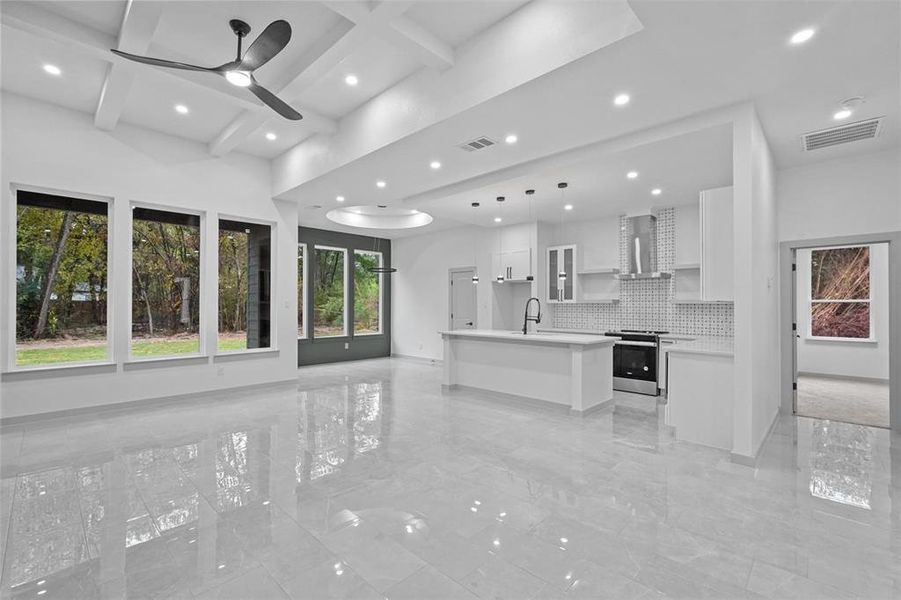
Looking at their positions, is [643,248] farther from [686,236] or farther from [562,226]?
[562,226]

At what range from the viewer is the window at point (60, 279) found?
474 centimetres

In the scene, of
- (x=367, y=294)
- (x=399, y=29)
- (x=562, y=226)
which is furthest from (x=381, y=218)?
(x=399, y=29)

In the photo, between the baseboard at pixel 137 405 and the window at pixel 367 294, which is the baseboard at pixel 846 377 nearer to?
the window at pixel 367 294

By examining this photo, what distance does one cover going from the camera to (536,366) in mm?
5309

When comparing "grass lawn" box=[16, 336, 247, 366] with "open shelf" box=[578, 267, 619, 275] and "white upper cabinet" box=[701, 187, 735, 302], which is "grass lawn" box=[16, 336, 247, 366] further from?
"white upper cabinet" box=[701, 187, 735, 302]

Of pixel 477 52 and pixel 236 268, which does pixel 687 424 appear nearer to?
pixel 477 52

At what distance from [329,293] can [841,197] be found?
8648 mm

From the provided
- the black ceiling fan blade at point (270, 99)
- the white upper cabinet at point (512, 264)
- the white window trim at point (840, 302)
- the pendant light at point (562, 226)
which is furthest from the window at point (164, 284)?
the white window trim at point (840, 302)

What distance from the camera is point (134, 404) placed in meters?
5.27

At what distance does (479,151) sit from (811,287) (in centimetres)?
720

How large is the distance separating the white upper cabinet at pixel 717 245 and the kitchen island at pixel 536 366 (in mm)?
1429

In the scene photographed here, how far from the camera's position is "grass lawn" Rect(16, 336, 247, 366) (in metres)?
4.75

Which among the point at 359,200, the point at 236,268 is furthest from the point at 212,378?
the point at 359,200

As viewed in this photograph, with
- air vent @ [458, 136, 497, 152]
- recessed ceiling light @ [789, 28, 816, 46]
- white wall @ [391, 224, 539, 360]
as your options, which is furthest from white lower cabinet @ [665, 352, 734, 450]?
A: white wall @ [391, 224, 539, 360]
